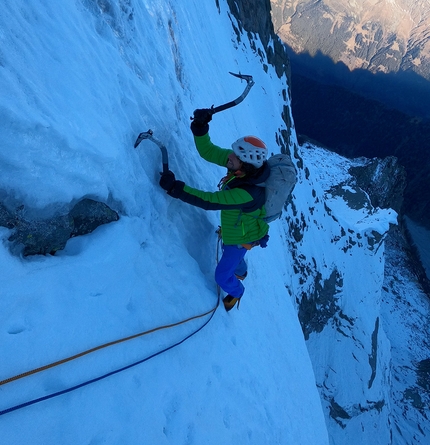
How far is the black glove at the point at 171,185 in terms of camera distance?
141 inches

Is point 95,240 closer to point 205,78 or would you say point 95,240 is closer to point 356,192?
point 205,78

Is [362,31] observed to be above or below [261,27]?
below

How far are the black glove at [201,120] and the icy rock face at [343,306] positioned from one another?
439 inches

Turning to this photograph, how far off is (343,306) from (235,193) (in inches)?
710

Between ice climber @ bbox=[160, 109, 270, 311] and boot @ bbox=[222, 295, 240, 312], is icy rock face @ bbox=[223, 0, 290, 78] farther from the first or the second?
boot @ bbox=[222, 295, 240, 312]

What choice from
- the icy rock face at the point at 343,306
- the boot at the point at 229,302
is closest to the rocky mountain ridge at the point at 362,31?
the icy rock face at the point at 343,306

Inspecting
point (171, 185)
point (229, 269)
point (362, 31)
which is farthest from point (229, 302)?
point (362, 31)

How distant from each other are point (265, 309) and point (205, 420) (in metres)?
2.88

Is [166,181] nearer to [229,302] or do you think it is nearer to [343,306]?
[229,302]

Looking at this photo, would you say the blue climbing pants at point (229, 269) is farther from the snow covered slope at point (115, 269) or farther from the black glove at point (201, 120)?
the black glove at point (201, 120)

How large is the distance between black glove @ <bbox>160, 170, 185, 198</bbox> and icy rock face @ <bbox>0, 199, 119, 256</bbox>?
593 mm

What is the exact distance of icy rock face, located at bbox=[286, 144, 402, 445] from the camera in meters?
16.7

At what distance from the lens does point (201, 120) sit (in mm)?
4035

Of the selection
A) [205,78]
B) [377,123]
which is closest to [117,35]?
[205,78]
